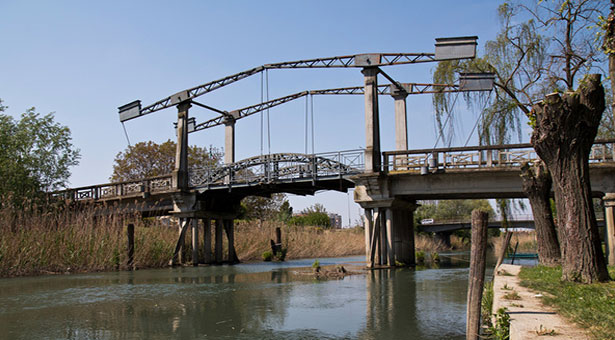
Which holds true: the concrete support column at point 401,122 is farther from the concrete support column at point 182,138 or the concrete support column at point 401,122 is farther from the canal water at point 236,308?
the concrete support column at point 182,138

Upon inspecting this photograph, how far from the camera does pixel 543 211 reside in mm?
16688

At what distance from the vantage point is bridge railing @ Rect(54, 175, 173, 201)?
106ft

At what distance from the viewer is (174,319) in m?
11.1

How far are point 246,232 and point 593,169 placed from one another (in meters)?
22.5

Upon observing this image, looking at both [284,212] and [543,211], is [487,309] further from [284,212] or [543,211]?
[284,212]

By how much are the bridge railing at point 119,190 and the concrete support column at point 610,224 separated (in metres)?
22.6

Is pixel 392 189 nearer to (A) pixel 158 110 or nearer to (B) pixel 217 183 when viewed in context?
(B) pixel 217 183

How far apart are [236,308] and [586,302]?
765 cm

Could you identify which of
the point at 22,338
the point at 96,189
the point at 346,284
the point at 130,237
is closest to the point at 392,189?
the point at 346,284

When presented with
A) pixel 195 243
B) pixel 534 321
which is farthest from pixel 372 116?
pixel 534 321

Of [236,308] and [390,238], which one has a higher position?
[390,238]

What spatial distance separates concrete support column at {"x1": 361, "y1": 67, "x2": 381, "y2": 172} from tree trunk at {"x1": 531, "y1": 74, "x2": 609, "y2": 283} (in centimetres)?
1371

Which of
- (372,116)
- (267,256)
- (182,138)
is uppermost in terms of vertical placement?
(182,138)

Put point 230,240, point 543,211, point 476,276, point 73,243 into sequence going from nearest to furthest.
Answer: point 476,276 → point 543,211 → point 73,243 → point 230,240
